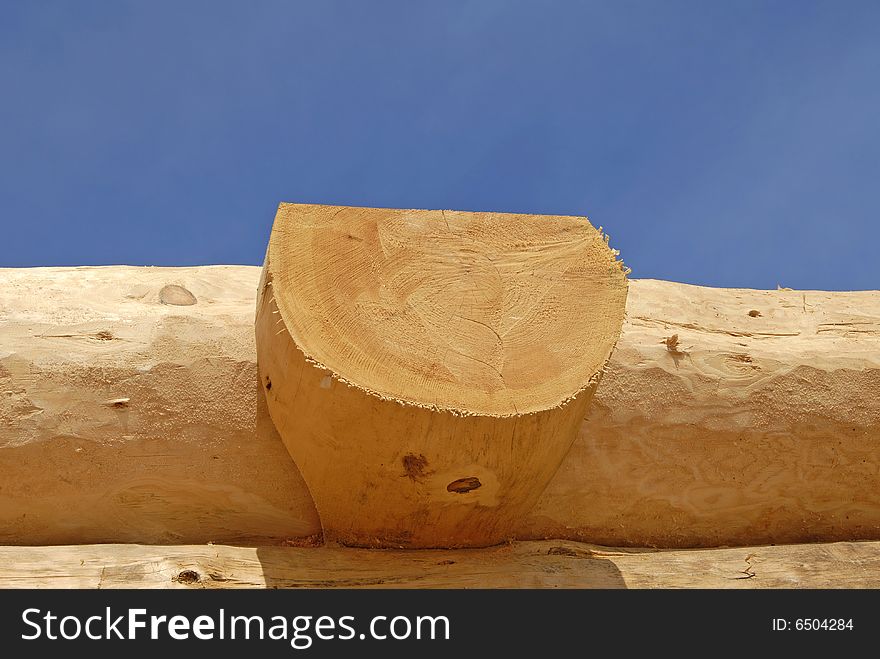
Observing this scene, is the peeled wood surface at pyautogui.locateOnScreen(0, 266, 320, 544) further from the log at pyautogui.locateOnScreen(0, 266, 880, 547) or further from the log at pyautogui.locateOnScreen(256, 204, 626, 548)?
the log at pyautogui.locateOnScreen(256, 204, 626, 548)

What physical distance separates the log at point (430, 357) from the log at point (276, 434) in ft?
0.65

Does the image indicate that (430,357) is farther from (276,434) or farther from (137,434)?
(137,434)

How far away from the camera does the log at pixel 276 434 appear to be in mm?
2746

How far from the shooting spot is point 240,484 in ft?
9.23

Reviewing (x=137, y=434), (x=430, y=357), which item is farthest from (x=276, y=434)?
(x=430, y=357)

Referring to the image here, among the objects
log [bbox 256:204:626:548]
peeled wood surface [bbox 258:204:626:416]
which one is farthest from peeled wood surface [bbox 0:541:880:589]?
peeled wood surface [bbox 258:204:626:416]

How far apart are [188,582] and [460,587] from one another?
0.72 m

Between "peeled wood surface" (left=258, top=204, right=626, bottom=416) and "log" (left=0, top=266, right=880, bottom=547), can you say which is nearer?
"peeled wood surface" (left=258, top=204, right=626, bottom=416)

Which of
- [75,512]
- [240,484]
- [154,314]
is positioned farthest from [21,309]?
[240,484]

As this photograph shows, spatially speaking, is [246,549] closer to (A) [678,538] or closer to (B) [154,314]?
(B) [154,314]

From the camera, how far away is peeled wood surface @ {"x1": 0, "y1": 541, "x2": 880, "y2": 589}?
101 inches

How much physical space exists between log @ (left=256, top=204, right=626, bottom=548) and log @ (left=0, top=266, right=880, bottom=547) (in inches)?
7.8

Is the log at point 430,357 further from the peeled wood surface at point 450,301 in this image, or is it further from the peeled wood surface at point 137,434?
the peeled wood surface at point 137,434
